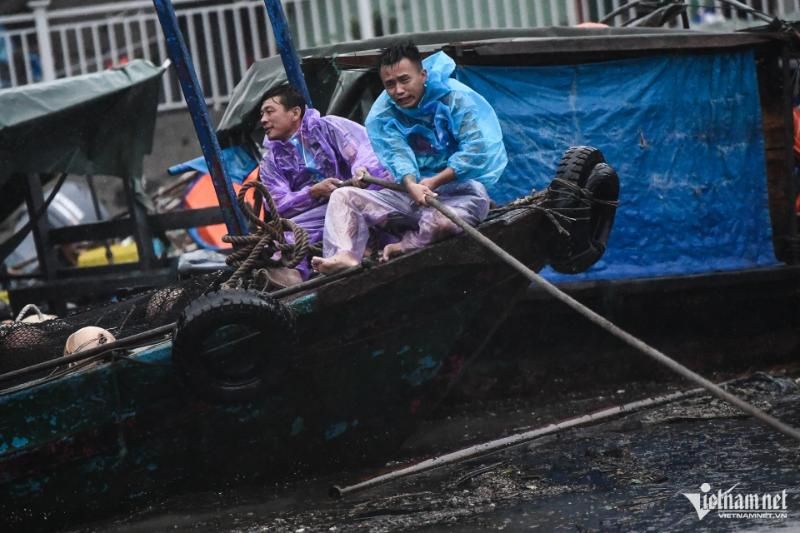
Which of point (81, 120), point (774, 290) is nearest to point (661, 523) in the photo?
point (774, 290)

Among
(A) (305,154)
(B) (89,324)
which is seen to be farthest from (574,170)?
(B) (89,324)

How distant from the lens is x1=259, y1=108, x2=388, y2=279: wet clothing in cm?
630

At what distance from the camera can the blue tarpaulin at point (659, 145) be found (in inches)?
328

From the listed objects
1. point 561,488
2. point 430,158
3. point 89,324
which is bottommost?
point 561,488

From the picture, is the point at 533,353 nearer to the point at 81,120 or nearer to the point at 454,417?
the point at 454,417

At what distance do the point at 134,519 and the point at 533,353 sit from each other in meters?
Answer: 3.59

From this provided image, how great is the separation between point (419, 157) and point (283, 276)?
980 millimetres

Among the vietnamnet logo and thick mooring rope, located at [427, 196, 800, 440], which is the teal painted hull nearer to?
thick mooring rope, located at [427, 196, 800, 440]

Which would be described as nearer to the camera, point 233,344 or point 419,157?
point 233,344

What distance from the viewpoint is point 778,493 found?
497 centimetres

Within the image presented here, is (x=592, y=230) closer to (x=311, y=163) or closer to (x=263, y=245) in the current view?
(x=311, y=163)

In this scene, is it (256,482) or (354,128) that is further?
(354,128)

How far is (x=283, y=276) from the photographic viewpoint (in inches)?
237

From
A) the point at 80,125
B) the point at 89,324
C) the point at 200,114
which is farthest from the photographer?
the point at 80,125
